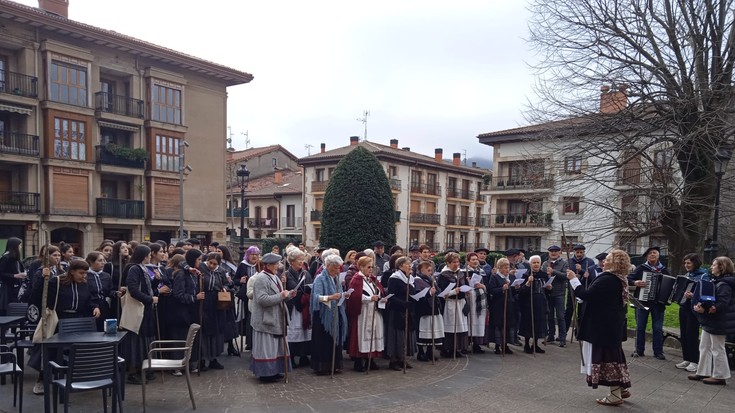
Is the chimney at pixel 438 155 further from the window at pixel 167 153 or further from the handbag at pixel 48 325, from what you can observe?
the handbag at pixel 48 325

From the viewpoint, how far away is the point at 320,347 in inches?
327

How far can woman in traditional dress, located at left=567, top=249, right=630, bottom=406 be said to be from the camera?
6.82 metres

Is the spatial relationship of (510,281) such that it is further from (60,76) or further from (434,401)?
(60,76)

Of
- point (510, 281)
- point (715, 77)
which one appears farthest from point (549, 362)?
point (715, 77)

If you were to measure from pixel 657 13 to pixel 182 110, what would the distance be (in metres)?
29.1

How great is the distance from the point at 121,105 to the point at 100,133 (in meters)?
2.19

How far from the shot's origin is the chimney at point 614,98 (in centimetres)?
1457

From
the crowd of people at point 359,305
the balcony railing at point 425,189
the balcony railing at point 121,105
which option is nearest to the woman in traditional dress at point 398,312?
the crowd of people at point 359,305

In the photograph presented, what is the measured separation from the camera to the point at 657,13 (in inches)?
570

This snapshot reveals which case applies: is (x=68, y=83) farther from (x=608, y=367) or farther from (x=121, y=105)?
(x=608, y=367)

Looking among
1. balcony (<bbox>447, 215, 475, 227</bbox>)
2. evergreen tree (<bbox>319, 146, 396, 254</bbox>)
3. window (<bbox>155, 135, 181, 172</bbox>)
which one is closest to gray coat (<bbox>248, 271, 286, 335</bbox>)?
evergreen tree (<bbox>319, 146, 396, 254</bbox>)

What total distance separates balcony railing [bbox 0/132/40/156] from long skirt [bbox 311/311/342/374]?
26798 mm

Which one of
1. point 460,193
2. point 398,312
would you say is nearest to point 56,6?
point 398,312

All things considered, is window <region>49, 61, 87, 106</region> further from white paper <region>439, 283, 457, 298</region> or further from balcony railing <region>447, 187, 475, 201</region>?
balcony railing <region>447, 187, 475, 201</region>
